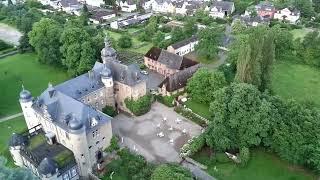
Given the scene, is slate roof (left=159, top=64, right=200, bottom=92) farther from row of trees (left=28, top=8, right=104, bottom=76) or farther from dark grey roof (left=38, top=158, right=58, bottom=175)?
dark grey roof (left=38, top=158, right=58, bottom=175)

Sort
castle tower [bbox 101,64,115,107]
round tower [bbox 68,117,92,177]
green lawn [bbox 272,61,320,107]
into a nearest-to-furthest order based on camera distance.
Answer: round tower [bbox 68,117,92,177], castle tower [bbox 101,64,115,107], green lawn [bbox 272,61,320,107]

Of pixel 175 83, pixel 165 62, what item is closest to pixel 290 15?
pixel 165 62

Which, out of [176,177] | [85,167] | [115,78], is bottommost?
[85,167]

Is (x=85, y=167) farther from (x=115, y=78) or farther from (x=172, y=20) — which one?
(x=172, y=20)

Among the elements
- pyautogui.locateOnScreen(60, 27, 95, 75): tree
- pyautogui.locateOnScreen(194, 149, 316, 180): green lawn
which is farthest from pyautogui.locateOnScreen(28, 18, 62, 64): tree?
pyautogui.locateOnScreen(194, 149, 316, 180): green lawn

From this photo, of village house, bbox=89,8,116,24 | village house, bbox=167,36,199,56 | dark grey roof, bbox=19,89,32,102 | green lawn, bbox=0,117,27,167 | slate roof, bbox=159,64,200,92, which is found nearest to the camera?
dark grey roof, bbox=19,89,32,102

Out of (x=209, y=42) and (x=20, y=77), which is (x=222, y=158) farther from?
(x=20, y=77)

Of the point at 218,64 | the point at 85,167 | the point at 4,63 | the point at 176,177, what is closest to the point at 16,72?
the point at 4,63
